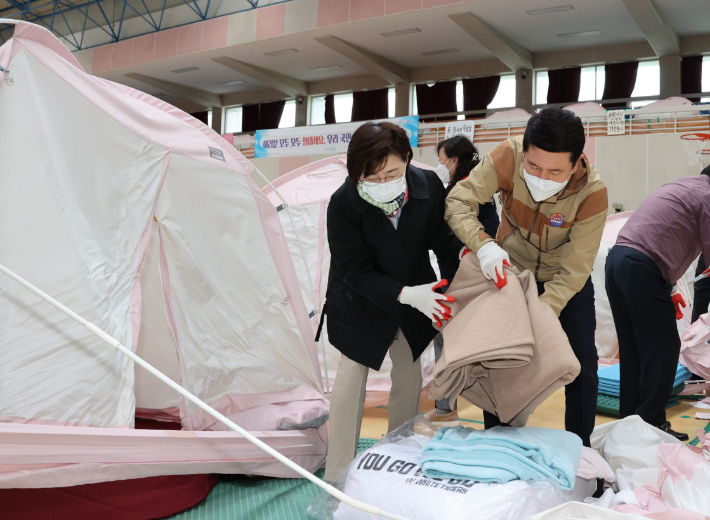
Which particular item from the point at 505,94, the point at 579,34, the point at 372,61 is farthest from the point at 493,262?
the point at 505,94

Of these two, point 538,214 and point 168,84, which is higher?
point 168,84

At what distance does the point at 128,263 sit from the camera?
1762 millimetres

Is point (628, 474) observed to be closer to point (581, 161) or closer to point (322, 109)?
point (581, 161)

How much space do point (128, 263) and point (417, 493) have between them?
1.01 m

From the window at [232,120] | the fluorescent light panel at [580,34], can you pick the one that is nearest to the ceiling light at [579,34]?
the fluorescent light panel at [580,34]

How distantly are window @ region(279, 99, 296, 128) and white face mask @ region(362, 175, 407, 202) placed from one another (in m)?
9.74

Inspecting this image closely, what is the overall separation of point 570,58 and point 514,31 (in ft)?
3.98

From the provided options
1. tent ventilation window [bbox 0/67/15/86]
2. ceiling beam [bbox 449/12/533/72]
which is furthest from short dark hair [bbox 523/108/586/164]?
ceiling beam [bbox 449/12/533/72]

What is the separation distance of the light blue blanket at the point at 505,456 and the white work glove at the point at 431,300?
29cm

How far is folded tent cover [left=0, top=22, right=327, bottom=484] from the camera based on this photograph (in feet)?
4.88

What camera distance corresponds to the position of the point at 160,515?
1638 mm

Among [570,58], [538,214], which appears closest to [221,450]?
[538,214]

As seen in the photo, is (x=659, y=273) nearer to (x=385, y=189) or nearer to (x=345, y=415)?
(x=385, y=189)

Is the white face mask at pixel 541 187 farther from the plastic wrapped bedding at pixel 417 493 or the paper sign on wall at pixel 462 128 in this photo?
the paper sign on wall at pixel 462 128
